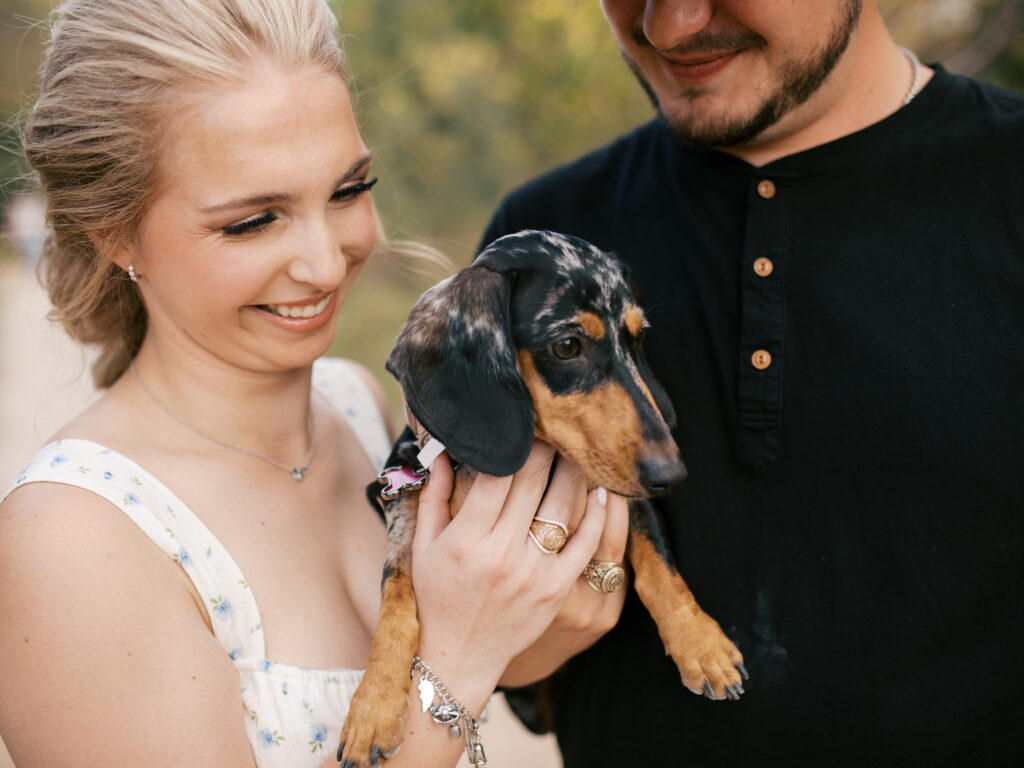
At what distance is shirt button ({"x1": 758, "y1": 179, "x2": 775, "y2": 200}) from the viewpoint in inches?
74.9

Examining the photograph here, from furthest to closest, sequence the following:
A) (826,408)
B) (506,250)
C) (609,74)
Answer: (609,74), (506,250), (826,408)

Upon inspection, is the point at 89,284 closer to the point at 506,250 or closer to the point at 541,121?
the point at 506,250

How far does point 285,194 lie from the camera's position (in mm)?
1689

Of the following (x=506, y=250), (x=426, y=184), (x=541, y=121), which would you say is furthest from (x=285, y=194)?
(x=426, y=184)

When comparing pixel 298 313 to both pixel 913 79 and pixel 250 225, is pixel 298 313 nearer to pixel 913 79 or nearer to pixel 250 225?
pixel 250 225

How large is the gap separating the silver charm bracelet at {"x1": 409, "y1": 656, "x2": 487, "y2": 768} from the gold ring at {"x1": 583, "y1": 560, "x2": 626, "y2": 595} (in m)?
0.42

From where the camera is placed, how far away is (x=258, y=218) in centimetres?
171

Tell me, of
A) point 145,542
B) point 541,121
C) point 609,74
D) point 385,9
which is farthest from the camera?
point 385,9

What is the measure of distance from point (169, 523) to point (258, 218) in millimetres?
658

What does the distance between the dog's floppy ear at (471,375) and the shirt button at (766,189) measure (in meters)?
0.63

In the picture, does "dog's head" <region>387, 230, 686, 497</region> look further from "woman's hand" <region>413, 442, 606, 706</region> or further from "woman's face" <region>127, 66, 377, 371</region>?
"woman's face" <region>127, 66, 377, 371</region>

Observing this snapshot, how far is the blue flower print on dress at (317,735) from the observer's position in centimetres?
173

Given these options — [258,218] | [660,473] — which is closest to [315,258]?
[258,218]

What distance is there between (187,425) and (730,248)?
53.7 inches
